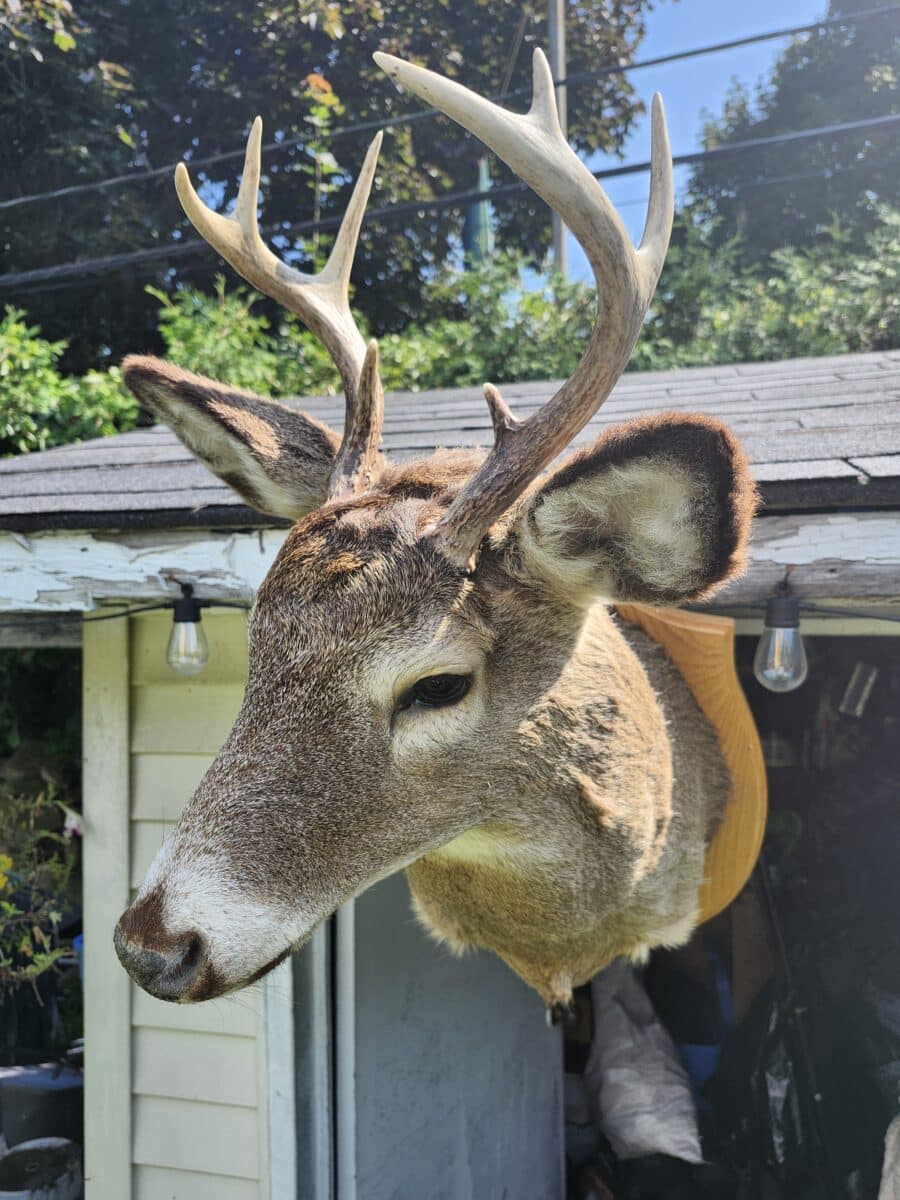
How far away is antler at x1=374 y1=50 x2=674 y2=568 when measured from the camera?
1783mm

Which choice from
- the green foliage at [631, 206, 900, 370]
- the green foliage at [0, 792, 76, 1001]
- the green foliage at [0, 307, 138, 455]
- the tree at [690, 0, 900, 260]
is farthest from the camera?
the tree at [690, 0, 900, 260]

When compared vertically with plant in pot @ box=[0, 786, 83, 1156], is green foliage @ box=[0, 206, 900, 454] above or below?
above

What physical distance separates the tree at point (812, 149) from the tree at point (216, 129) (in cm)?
446

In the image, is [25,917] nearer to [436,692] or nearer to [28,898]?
[28,898]

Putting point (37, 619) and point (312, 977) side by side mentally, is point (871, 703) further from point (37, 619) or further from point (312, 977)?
point (37, 619)

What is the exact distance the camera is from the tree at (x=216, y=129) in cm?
1228

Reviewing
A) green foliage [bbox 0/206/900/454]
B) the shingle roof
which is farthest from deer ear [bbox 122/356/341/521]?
green foliage [bbox 0/206/900/454]

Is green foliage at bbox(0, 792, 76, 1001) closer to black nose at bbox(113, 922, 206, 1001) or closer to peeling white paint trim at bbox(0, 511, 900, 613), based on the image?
peeling white paint trim at bbox(0, 511, 900, 613)

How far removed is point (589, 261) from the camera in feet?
6.04

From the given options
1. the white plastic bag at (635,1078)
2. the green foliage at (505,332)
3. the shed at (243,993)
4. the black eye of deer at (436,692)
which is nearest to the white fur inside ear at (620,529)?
the black eye of deer at (436,692)

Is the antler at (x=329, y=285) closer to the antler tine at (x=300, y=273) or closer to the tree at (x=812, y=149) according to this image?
the antler tine at (x=300, y=273)

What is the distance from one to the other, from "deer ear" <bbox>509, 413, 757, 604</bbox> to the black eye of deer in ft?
0.83

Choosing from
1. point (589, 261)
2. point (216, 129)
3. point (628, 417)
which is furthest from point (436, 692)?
point (216, 129)

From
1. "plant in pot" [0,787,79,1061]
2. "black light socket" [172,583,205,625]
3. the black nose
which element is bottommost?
"plant in pot" [0,787,79,1061]
